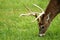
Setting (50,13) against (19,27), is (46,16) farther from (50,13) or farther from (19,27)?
(19,27)

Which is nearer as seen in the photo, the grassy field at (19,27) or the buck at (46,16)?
the buck at (46,16)

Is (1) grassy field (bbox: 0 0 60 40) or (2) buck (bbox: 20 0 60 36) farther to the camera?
(1) grassy field (bbox: 0 0 60 40)

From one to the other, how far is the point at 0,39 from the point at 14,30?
967mm

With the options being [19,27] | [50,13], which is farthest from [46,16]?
[19,27]

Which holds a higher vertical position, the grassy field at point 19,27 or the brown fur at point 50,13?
the brown fur at point 50,13

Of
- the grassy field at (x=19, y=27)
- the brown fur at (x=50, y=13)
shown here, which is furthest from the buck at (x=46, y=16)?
the grassy field at (x=19, y=27)

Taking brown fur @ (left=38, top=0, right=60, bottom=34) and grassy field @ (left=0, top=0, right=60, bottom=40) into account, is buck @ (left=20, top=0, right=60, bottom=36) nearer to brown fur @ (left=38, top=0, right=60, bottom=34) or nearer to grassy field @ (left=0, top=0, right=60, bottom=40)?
brown fur @ (left=38, top=0, right=60, bottom=34)

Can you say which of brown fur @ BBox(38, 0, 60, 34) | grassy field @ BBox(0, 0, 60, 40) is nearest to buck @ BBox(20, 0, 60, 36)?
brown fur @ BBox(38, 0, 60, 34)

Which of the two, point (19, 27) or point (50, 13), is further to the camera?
point (19, 27)

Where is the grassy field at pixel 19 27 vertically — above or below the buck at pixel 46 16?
below

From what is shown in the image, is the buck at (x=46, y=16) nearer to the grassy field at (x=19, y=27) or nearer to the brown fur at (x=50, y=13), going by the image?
the brown fur at (x=50, y=13)

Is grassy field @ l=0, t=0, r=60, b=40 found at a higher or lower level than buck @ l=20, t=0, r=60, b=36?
lower

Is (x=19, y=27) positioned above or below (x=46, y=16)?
below

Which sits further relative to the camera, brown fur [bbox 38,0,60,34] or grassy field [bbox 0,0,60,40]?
grassy field [bbox 0,0,60,40]
